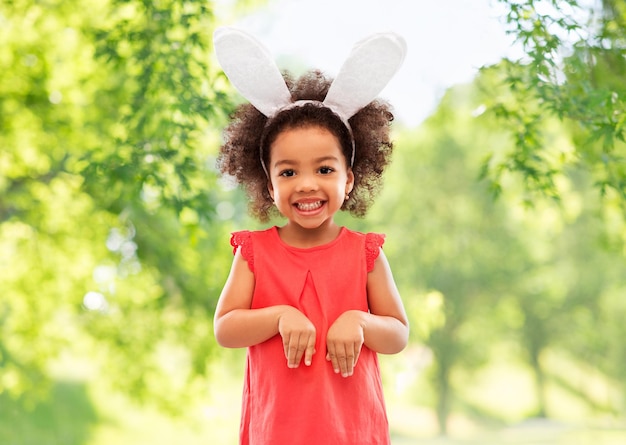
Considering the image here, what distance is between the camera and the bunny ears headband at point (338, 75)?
173cm

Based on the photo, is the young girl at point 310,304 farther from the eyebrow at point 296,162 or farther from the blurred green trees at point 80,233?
the blurred green trees at point 80,233

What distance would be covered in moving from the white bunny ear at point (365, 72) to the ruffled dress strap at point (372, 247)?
0.81ft

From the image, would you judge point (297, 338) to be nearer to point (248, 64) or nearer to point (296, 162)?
point (296, 162)

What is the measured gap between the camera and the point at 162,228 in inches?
246

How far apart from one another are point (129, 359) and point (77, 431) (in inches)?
161

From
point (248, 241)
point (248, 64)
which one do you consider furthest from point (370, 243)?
point (248, 64)

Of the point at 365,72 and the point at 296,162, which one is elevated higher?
the point at 365,72

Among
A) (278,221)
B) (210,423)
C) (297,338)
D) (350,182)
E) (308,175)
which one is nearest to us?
(297,338)

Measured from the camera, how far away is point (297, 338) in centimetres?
155

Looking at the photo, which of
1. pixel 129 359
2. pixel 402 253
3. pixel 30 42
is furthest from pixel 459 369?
pixel 30 42

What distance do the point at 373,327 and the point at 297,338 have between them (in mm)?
156

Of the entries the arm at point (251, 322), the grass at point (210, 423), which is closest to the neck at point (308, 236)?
the arm at point (251, 322)

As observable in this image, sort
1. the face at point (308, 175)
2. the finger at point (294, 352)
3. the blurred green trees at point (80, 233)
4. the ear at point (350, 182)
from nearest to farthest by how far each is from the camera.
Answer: the finger at point (294, 352), the face at point (308, 175), the ear at point (350, 182), the blurred green trees at point (80, 233)

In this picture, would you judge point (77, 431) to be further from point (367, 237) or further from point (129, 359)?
point (367, 237)
